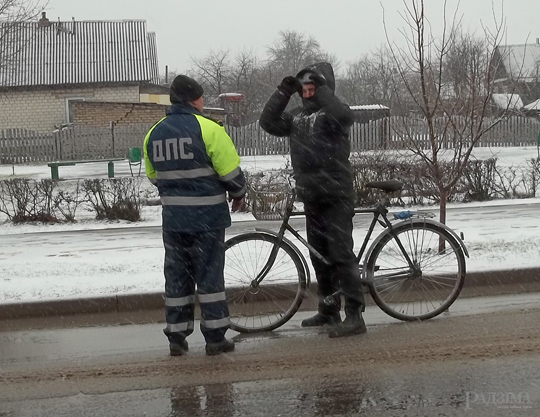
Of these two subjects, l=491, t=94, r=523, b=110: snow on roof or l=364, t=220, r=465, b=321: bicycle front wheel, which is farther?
l=491, t=94, r=523, b=110: snow on roof

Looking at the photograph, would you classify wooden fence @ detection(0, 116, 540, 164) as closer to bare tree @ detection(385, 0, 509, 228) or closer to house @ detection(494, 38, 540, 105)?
house @ detection(494, 38, 540, 105)

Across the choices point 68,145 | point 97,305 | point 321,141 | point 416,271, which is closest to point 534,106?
point 68,145

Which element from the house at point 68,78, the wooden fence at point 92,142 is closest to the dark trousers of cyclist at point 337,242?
the wooden fence at point 92,142

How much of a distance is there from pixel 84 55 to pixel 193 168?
3556 cm

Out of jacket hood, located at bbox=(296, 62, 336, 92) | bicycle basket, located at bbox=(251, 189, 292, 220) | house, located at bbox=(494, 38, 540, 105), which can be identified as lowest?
bicycle basket, located at bbox=(251, 189, 292, 220)

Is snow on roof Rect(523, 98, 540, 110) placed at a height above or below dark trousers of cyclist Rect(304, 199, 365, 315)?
above

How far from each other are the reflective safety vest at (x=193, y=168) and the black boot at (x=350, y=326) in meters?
1.18

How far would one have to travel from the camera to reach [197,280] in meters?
5.38

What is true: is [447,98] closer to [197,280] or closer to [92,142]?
[197,280]

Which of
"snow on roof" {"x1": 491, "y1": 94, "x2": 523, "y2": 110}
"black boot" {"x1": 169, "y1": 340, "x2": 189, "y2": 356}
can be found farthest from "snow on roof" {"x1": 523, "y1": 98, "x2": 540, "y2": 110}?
"black boot" {"x1": 169, "y1": 340, "x2": 189, "y2": 356}

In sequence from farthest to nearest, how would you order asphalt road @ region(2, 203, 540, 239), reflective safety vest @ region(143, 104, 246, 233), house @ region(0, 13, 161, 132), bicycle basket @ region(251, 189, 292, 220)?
house @ region(0, 13, 161, 132)
bicycle basket @ region(251, 189, 292, 220)
asphalt road @ region(2, 203, 540, 239)
reflective safety vest @ region(143, 104, 246, 233)

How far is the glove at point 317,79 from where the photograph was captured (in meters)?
5.62

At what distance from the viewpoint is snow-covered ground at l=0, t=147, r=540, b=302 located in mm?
7188

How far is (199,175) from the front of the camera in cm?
523
